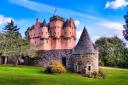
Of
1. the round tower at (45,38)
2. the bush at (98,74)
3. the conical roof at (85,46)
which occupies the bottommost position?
the bush at (98,74)

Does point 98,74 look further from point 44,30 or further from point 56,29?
point 56,29

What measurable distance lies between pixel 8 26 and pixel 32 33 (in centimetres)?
757

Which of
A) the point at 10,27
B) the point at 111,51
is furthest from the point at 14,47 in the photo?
the point at 111,51

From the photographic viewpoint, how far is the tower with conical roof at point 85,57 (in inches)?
1765

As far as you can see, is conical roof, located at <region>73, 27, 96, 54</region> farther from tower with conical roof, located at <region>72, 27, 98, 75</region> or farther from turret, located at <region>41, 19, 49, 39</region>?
turret, located at <region>41, 19, 49, 39</region>

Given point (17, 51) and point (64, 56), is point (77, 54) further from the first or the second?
point (17, 51)

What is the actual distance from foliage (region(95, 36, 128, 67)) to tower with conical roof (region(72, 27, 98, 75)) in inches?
933

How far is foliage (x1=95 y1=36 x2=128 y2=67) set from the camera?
228 feet

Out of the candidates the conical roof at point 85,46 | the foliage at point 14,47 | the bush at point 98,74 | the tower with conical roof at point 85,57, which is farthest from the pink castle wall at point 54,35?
the bush at point 98,74

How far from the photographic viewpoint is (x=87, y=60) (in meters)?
45.0

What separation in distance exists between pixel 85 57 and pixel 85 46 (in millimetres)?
1680

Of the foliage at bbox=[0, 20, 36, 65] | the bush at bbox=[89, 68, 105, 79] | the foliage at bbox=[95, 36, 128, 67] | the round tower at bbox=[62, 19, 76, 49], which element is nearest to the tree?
the foliage at bbox=[0, 20, 36, 65]

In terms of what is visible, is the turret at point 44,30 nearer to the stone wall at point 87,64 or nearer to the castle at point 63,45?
the castle at point 63,45

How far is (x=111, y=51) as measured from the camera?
76062 millimetres
